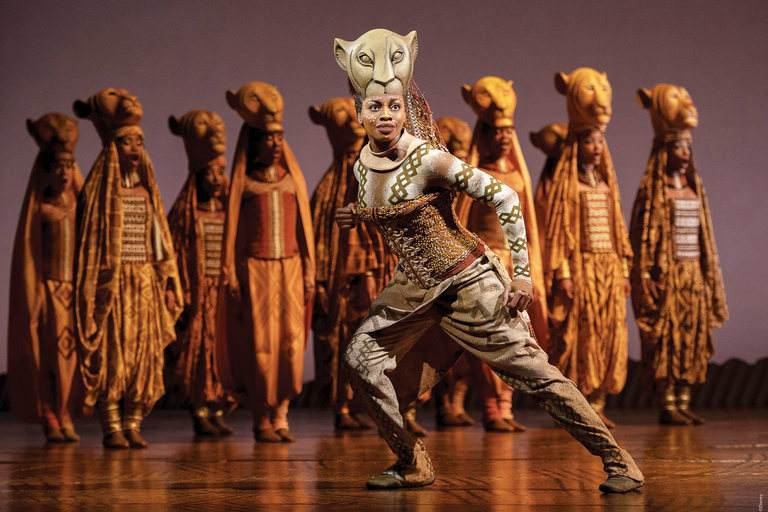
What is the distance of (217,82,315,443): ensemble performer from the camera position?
6.02 meters

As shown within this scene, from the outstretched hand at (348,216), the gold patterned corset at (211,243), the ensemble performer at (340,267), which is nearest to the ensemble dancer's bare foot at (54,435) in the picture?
the gold patterned corset at (211,243)

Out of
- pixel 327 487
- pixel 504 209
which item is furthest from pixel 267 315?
pixel 504 209

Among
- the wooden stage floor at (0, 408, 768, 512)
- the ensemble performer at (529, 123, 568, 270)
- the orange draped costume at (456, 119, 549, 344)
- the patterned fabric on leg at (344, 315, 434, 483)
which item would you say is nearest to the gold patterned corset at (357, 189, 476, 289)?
Result: the patterned fabric on leg at (344, 315, 434, 483)

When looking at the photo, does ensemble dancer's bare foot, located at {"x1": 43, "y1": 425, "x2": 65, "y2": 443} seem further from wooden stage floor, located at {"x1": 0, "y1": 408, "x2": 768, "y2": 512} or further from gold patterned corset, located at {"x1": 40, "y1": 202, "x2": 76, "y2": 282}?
gold patterned corset, located at {"x1": 40, "y1": 202, "x2": 76, "y2": 282}

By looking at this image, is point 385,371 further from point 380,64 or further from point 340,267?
point 340,267

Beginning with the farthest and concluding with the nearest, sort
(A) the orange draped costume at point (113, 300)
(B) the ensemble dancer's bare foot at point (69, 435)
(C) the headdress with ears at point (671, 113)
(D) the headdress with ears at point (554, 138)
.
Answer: (D) the headdress with ears at point (554, 138), (C) the headdress with ears at point (671, 113), (B) the ensemble dancer's bare foot at point (69, 435), (A) the orange draped costume at point (113, 300)

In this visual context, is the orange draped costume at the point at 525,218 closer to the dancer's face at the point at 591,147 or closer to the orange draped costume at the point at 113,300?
the dancer's face at the point at 591,147

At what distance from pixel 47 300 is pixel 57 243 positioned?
368mm

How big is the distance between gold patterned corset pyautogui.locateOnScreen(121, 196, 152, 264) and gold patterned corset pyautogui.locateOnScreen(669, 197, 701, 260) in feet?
12.4

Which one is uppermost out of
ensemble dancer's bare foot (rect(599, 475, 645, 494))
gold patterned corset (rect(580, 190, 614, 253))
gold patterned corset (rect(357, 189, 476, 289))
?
gold patterned corset (rect(580, 190, 614, 253))

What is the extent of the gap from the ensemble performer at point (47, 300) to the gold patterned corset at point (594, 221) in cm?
353

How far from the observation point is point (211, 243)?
688cm

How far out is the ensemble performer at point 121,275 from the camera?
227 inches

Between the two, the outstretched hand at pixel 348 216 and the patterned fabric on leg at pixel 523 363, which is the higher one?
the outstretched hand at pixel 348 216
